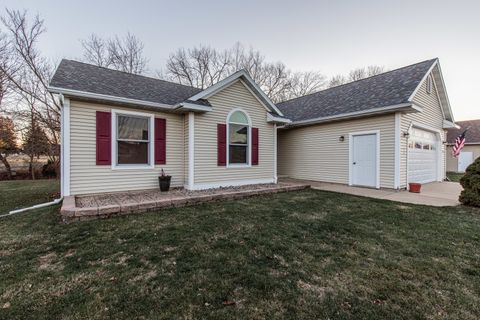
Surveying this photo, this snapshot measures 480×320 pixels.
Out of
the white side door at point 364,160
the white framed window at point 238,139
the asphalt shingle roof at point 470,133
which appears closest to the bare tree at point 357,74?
the asphalt shingle roof at point 470,133

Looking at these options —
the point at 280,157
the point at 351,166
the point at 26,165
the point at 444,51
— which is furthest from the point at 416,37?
the point at 26,165

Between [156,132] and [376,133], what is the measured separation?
26.4 feet

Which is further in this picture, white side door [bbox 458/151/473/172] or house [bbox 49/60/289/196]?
white side door [bbox 458/151/473/172]

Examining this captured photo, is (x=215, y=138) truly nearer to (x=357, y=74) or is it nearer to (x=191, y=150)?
(x=191, y=150)

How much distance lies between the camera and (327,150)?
32.8ft

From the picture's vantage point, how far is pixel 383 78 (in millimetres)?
10164

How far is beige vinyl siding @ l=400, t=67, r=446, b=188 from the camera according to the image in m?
8.13

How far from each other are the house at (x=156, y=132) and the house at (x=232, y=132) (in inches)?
1.2

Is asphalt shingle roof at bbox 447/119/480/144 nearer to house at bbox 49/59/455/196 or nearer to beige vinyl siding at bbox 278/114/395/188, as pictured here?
house at bbox 49/59/455/196

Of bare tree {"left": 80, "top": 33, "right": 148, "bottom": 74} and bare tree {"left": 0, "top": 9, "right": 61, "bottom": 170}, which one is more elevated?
bare tree {"left": 80, "top": 33, "right": 148, "bottom": 74}

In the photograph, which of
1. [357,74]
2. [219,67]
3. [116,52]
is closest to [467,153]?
[357,74]

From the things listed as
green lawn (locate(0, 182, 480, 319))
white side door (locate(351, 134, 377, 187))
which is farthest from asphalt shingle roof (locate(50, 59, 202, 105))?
white side door (locate(351, 134, 377, 187))

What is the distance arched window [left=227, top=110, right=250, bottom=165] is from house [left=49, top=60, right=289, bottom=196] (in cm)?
4

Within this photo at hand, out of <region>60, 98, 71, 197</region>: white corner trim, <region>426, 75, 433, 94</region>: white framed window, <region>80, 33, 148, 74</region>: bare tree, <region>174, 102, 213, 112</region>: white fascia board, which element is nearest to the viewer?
<region>60, 98, 71, 197</region>: white corner trim
